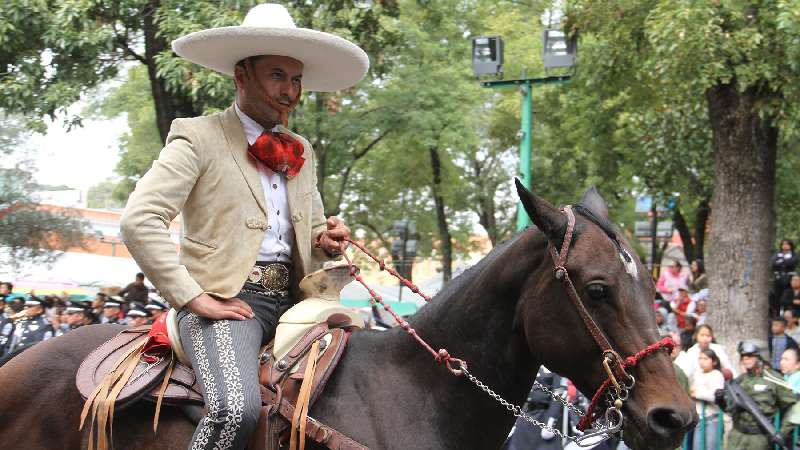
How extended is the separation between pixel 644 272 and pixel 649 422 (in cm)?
62

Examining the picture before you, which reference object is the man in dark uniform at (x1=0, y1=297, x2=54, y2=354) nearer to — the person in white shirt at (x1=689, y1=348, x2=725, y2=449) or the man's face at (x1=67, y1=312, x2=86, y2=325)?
the man's face at (x1=67, y1=312, x2=86, y2=325)

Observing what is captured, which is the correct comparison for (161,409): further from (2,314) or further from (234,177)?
(2,314)

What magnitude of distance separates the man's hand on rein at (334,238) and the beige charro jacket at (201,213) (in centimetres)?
23

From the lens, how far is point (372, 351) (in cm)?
389

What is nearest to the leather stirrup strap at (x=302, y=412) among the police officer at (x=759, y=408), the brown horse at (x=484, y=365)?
the brown horse at (x=484, y=365)

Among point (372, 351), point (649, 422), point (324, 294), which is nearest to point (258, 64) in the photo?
point (324, 294)

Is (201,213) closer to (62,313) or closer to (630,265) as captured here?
(630,265)

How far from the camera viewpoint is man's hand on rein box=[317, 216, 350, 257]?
172 inches

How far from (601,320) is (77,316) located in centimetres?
1259

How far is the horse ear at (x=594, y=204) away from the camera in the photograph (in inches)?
149

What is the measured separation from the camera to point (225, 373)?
3.59m

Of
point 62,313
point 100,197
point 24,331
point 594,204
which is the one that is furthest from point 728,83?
point 100,197

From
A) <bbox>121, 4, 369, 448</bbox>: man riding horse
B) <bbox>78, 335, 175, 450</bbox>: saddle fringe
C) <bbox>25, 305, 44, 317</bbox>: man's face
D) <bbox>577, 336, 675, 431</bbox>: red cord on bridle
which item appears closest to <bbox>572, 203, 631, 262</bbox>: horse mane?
<bbox>577, 336, 675, 431</bbox>: red cord on bridle

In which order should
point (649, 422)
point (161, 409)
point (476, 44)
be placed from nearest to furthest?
1. point (649, 422)
2. point (161, 409)
3. point (476, 44)
